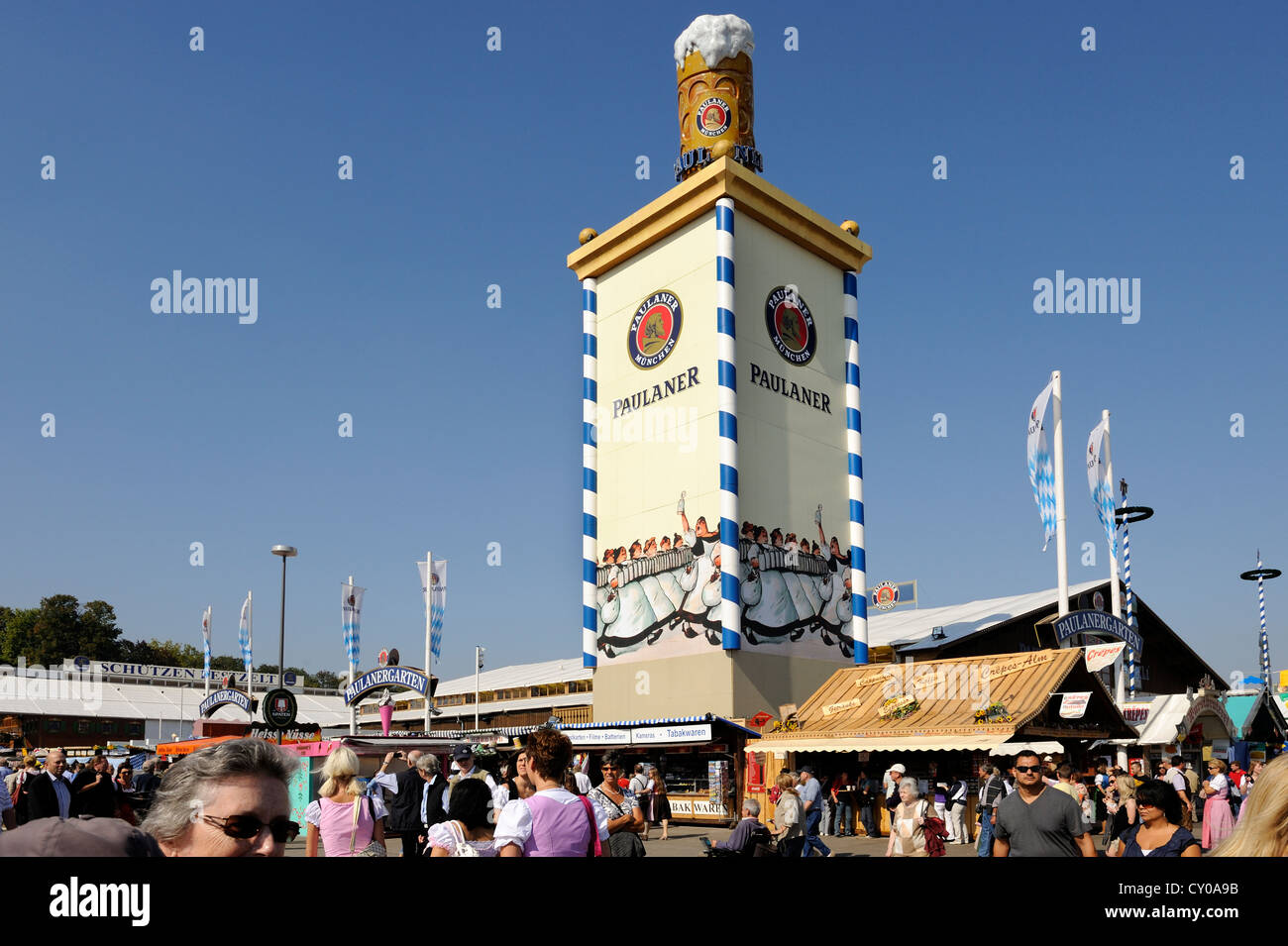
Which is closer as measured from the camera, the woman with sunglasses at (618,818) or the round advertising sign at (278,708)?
the woman with sunglasses at (618,818)

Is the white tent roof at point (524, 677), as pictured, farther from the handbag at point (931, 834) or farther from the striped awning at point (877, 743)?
the handbag at point (931, 834)

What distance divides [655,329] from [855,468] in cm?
939

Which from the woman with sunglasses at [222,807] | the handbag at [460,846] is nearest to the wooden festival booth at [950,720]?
the handbag at [460,846]

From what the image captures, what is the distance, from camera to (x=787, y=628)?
39.2m

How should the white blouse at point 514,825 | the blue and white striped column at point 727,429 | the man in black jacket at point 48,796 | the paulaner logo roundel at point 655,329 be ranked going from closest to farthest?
1. the white blouse at point 514,825
2. the man in black jacket at point 48,796
3. the blue and white striped column at point 727,429
4. the paulaner logo roundel at point 655,329

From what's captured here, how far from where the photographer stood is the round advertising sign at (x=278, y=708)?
24.2 metres

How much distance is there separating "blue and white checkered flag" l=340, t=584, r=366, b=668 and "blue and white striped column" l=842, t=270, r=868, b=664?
18.7 metres

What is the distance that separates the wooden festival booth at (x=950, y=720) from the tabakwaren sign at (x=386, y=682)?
393 inches

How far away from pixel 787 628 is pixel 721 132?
19.0 meters

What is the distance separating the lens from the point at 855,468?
42.7m

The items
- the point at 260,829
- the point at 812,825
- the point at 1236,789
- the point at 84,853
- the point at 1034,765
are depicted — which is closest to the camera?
the point at 84,853

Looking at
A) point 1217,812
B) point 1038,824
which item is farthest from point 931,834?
point 1038,824
